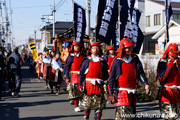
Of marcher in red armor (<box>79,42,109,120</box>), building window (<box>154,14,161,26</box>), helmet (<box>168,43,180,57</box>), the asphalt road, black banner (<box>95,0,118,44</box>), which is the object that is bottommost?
the asphalt road

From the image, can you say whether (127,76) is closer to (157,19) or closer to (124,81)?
(124,81)

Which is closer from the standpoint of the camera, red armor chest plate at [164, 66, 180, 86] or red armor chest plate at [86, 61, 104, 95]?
red armor chest plate at [164, 66, 180, 86]

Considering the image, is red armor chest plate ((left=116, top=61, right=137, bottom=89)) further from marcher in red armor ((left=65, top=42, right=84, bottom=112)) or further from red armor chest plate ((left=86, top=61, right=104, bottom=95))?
marcher in red armor ((left=65, top=42, right=84, bottom=112))

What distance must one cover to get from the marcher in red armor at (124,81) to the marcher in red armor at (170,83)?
2.41 feet

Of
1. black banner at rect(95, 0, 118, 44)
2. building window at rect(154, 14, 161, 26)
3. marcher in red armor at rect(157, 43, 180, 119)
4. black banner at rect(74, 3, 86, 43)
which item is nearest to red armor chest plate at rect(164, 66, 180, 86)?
marcher in red armor at rect(157, 43, 180, 119)

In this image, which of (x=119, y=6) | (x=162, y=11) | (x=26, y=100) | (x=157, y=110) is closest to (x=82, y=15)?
(x=119, y=6)

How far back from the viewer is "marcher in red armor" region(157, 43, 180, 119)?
6.23 metres

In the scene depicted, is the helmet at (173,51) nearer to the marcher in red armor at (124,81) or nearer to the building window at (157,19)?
the marcher in red armor at (124,81)

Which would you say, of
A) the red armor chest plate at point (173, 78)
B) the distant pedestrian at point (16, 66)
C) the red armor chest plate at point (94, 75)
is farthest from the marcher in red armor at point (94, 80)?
the distant pedestrian at point (16, 66)

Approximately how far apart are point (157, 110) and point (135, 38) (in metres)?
3.33

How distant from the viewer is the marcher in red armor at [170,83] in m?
6.23

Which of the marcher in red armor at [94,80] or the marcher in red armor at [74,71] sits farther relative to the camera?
the marcher in red armor at [74,71]

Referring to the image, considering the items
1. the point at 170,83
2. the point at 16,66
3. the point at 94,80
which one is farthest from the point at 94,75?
the point at 16,66

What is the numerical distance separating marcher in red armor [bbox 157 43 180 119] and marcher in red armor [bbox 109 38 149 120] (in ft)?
2.41
